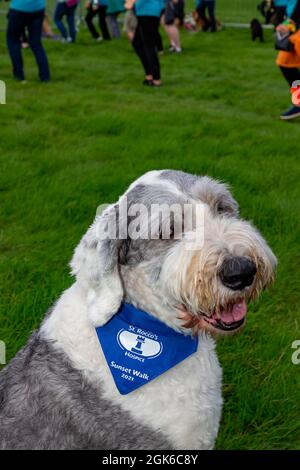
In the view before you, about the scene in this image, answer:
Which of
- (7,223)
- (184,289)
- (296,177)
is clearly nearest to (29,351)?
(184,289)

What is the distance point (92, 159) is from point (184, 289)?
179 inches

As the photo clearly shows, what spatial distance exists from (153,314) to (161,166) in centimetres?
376

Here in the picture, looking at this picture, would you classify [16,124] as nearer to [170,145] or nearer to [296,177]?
[170,145]

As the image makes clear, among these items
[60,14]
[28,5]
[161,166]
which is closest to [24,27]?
[28,5]

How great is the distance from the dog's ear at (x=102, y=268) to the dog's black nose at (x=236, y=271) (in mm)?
520

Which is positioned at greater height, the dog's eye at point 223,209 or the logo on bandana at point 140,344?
the dog's eye at point 223,209

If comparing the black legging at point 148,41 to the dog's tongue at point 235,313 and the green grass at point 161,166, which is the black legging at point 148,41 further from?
the dog's tongue at point 235,313

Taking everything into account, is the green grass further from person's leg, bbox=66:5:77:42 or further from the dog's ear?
person's leg, bbox=66:5:77:42

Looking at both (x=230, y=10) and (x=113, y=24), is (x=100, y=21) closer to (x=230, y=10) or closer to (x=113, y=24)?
(x=113, y=24)

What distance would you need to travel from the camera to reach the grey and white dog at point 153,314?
2455 mm

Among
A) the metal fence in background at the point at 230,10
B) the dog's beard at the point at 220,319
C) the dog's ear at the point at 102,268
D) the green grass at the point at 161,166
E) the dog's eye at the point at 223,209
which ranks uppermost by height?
the dog's eye at the point at 223,209

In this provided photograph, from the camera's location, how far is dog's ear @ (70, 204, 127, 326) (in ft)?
8.45

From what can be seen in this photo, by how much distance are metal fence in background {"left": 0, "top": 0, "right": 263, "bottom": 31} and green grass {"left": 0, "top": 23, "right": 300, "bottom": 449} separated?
38.5ft

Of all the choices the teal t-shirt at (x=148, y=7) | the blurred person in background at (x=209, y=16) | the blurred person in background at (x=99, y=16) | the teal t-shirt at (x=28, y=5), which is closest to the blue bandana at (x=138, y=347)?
the teal t-shirt at (x=148, y=7)
